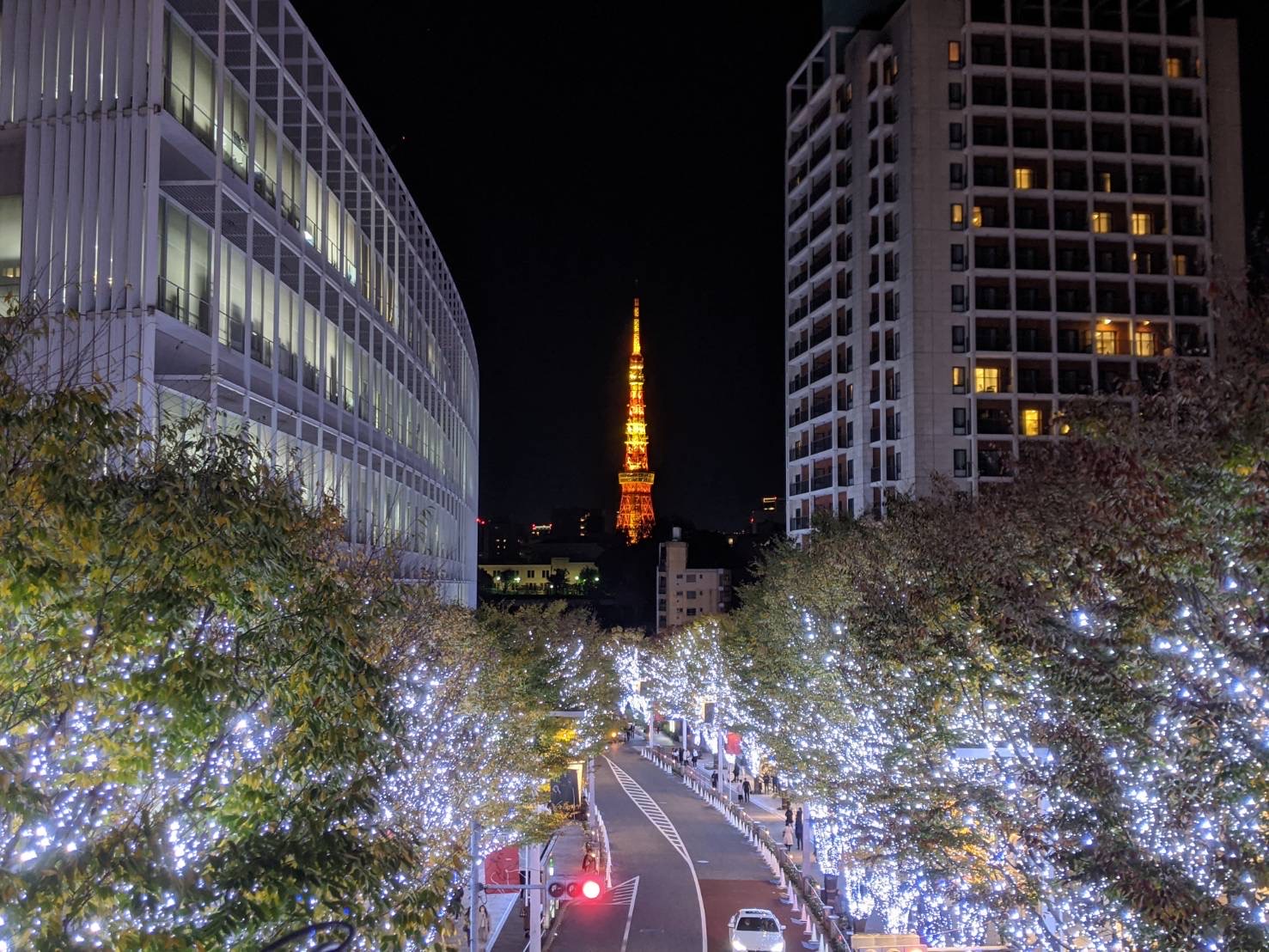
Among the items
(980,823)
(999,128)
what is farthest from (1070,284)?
(980,823)

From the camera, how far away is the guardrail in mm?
22797

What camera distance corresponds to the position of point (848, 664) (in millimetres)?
22516

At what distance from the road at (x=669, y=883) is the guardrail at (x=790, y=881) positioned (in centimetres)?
32

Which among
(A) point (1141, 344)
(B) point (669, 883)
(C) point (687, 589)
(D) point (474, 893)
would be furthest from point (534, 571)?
(D) point (474, 893)

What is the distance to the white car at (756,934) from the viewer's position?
2211 centimetres

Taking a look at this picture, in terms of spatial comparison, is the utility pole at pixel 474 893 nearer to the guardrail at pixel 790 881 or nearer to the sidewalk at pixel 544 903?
the sidewalk at pixel 544 903

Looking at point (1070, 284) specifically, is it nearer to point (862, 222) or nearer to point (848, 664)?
point (862, 222)

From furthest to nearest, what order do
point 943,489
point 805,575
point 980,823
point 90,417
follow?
1. point 805,575
2. point 943,489
3. point 980,823
4. point 90,417

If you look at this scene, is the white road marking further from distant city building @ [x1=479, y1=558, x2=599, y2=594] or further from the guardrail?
distant city building @ [x1=479, y1=558, x2=599, y2=594]

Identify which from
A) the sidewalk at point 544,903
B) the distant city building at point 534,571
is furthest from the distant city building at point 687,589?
the distant city building at point 534,571

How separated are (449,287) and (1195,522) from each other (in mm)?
43979

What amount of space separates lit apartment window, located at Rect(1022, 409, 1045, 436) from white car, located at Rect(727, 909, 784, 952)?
124 feet

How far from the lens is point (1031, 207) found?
56.3 meters

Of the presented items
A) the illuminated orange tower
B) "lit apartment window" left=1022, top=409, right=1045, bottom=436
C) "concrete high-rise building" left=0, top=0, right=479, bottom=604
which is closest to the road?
"concrete high-rise building" left=0, top=0, right=479, bottom=604
